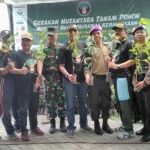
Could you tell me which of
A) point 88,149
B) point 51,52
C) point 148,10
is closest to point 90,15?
point 148,10

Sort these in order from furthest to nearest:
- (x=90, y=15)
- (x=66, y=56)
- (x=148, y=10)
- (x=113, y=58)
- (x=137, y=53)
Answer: (x=90, y=15) → (x=148, y=10) → (x=66, y=56) → (x=113, y=58) → (x=137, y=53)

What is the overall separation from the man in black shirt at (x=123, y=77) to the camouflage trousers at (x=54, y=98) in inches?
40.6

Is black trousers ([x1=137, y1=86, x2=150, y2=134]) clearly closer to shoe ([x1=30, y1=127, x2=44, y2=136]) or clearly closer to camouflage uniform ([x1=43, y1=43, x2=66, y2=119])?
camouflage uniform ([x1=43, y1=43, x2=66, y2=119])

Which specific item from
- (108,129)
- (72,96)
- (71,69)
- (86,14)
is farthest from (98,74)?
(86,14)

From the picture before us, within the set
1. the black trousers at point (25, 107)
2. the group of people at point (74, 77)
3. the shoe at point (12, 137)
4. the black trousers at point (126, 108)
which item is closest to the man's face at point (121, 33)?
the group of people at point (74, 77)

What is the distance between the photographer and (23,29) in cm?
784

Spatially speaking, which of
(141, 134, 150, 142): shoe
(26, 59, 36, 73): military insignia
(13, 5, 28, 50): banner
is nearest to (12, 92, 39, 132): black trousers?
(26, 59, 36, 73): military insignia

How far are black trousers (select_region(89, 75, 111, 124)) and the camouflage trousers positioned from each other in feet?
1.82

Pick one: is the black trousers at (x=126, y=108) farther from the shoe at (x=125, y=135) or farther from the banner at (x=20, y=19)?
the banner at (x=20, y=19)

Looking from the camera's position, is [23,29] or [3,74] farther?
[23,29]

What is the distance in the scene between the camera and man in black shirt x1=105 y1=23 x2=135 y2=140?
3990 mm

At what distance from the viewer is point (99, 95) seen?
4.33 m

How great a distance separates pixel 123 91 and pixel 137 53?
65 centimetres

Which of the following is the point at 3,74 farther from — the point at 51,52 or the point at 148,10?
the point at 148,10
